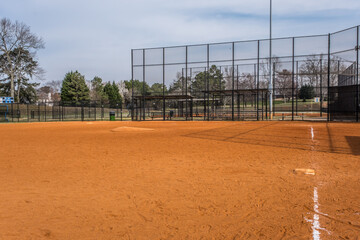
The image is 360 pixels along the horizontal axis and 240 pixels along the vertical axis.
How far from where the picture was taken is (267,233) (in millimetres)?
3512

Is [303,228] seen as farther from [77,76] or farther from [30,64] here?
[77,76]

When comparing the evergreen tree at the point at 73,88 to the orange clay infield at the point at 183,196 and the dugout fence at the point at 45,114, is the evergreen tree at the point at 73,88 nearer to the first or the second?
the dugout fence at the point at 45,114

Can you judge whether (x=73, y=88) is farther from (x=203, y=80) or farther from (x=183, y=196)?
(x=183, y=196)

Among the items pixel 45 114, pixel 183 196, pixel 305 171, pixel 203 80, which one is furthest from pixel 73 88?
pixel 183 196

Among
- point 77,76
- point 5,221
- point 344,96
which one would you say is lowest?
point 5,221

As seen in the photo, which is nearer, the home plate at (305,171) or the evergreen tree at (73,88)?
the home plate at (305,171)

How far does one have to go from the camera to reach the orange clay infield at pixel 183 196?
3.66 meters

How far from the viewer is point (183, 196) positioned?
5.02 m

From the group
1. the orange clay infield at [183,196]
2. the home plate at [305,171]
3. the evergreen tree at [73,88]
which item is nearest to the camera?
the orange clay infield at [183,196]

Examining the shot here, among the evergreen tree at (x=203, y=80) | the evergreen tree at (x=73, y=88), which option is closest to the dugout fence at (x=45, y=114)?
the evergreen tree at (x=203, y=80)

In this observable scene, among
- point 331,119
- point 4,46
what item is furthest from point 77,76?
point 331,119

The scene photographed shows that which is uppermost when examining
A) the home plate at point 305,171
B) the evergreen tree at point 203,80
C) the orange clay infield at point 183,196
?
the evergreen tree at point 203,80

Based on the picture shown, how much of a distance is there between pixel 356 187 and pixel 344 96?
2328 cm

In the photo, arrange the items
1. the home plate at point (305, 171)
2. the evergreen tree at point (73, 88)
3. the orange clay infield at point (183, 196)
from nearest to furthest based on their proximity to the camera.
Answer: the orange clay infield at point (183, 196) → the home plate at point (305, 171) → the evergreen tree at point (73, 88)
